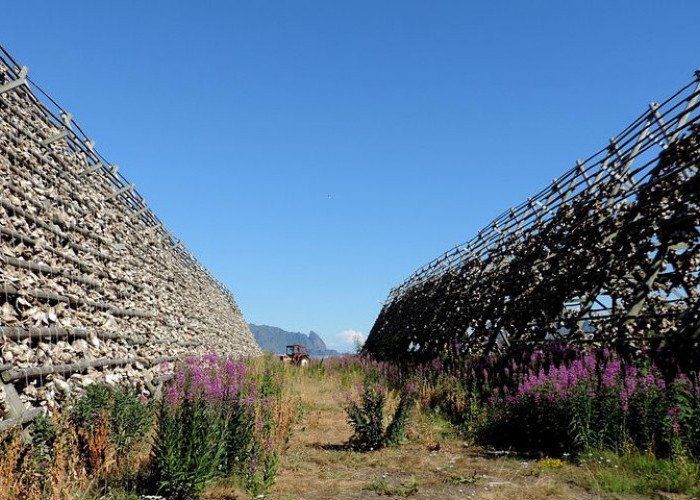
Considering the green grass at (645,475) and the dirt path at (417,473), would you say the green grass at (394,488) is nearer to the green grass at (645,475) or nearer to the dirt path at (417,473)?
the dirt path at (417,473)

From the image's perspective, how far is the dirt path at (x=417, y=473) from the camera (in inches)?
192

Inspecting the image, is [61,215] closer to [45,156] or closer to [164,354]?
[45,156]

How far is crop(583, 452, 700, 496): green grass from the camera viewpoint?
472cm

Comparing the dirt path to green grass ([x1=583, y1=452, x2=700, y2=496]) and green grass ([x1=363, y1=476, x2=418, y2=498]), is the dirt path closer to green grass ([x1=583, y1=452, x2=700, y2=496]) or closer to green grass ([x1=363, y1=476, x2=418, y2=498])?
green grass ([x1=363, y1=476, x2=418, y2=498])

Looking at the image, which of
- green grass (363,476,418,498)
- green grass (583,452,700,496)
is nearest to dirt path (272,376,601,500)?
green grass (363,476,418,498)

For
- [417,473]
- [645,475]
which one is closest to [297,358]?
[417,473]

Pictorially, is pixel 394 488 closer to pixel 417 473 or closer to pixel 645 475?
pixel 417 473

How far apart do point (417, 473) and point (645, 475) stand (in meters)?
2.18

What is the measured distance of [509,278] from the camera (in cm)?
1116

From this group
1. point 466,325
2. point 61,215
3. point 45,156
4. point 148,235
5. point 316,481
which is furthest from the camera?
point 148,235

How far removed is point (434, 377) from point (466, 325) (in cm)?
250

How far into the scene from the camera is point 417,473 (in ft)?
18.7

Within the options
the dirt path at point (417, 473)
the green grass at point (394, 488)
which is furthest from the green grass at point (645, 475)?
the green grass at point (394, 488)

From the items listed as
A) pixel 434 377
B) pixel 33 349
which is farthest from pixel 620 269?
pixel 33 349
